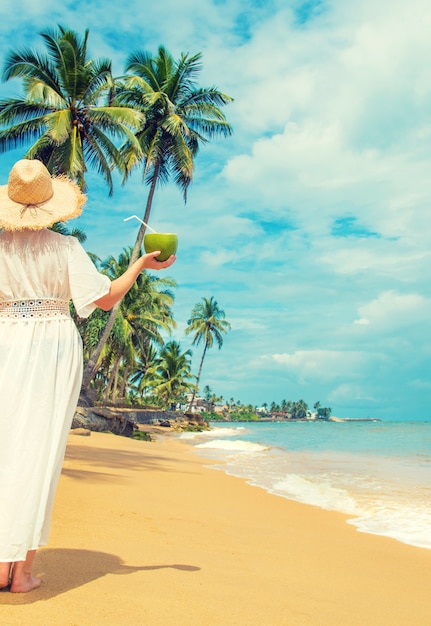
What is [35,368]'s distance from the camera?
251 cm

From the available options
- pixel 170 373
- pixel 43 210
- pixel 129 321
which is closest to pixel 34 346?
pixel 43 210

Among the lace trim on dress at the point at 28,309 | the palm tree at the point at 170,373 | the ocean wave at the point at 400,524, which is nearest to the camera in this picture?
the lace trim on dress at the point at 28,309

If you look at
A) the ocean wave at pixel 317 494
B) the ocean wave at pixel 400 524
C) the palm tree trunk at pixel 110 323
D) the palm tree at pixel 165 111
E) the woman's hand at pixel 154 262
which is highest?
the palm tree at pixel 165 111

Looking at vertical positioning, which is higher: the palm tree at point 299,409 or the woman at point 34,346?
the palm tree at point 299,409

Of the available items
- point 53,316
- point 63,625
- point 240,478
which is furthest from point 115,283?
point 240,478

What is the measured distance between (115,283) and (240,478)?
8466mm

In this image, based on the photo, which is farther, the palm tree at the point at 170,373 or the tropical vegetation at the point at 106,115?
the palm tree at the point at 170,373

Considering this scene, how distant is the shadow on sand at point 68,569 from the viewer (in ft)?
8.09

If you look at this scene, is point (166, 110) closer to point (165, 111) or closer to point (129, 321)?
point (165, 111)

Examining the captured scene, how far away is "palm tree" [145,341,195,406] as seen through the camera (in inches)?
2236

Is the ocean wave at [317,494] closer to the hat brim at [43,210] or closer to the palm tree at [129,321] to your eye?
the hat brim at [43,210]

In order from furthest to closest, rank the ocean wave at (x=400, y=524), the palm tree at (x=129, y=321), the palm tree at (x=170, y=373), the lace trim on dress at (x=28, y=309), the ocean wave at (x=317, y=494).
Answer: the palm tree at (x=170, y=373), the palm tree at (x=129, y=321), the ocean wave at (x=317, y=494), the ocean wave at (x=400, y=524), the lace trim on dress at (x=28, y=309)

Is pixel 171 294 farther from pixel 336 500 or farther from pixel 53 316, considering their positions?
pixel 53 316

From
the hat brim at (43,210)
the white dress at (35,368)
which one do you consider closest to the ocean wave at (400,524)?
the white dress at (35,368)
